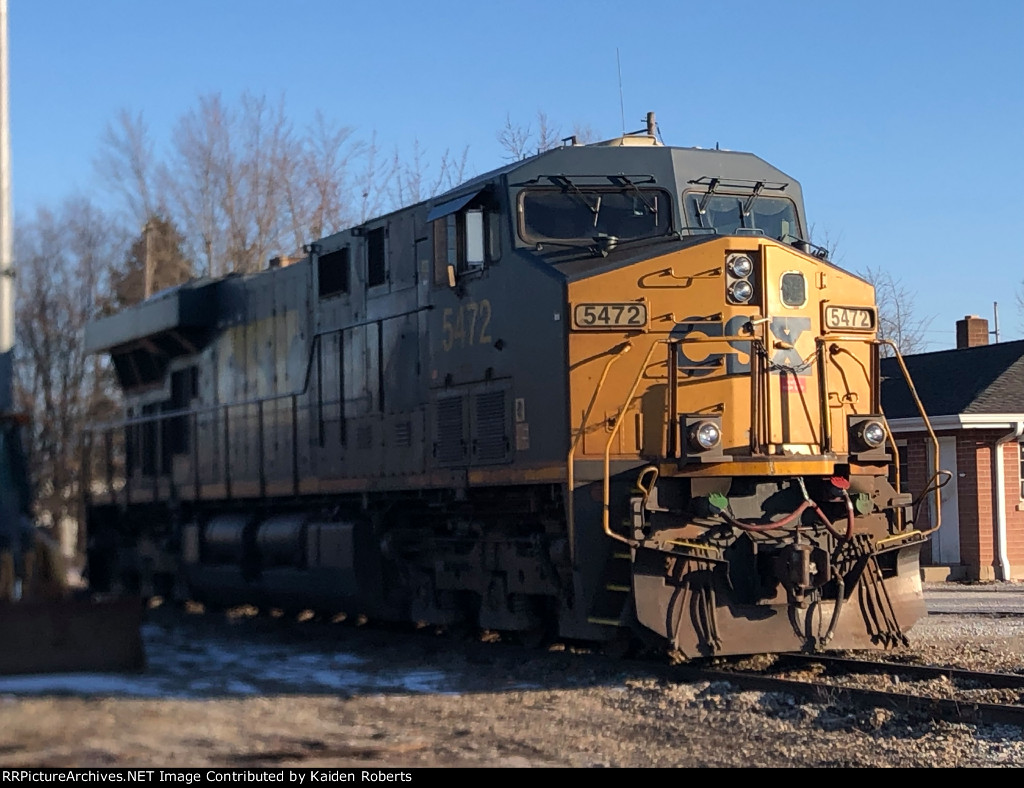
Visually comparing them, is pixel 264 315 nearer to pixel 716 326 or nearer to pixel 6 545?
pixel 6 545

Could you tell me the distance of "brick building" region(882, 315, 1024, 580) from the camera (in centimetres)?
2391

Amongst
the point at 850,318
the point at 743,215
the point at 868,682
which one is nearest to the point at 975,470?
the point at 743,215

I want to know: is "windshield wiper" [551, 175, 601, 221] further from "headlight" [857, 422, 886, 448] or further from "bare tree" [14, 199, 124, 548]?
"bare tree" [14, 199, 124, 548]

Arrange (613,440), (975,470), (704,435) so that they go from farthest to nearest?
(975,470) → (613,440) → (704,435)

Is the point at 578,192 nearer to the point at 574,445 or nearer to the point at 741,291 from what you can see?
the point at 741,291

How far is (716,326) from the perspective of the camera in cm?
1054

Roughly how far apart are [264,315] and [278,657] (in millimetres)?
5355

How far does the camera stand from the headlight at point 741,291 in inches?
415

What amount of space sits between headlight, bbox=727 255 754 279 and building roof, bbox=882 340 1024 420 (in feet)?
45.6

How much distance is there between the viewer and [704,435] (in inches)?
400

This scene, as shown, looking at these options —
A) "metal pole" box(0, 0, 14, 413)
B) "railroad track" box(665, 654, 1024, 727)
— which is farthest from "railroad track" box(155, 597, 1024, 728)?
"metal pole" box(0, 0, 14, 413)

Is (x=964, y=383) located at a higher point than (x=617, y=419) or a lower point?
higher

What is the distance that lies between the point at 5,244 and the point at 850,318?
288 inches
